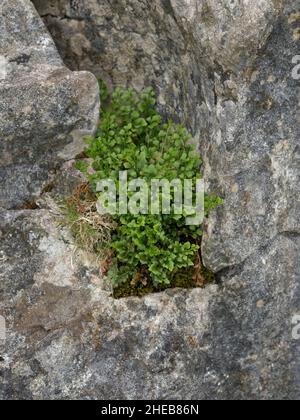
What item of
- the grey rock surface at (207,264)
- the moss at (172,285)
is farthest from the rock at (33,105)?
the moss at (172,285)

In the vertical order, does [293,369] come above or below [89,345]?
below

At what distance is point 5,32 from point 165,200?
7.78ft

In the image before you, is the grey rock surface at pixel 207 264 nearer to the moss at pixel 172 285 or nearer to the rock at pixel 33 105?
the moss at pixel 172 285

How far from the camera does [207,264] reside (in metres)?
5.71

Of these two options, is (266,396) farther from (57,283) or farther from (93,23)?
(93,23)

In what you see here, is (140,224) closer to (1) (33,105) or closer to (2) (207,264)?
(2) (207,264)

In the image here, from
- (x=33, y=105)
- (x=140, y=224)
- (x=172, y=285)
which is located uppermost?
(x=33, y=105)

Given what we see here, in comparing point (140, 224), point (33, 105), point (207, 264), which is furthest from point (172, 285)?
point (33, 105)

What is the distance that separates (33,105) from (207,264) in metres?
2.36

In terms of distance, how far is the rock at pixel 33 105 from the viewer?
5512 mm

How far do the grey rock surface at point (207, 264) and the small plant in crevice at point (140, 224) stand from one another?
0.50 ft

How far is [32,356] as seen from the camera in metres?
5.44

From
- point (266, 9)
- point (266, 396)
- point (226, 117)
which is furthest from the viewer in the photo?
point (266, 396)

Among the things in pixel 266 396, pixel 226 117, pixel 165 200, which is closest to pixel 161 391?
pixel 266 396
